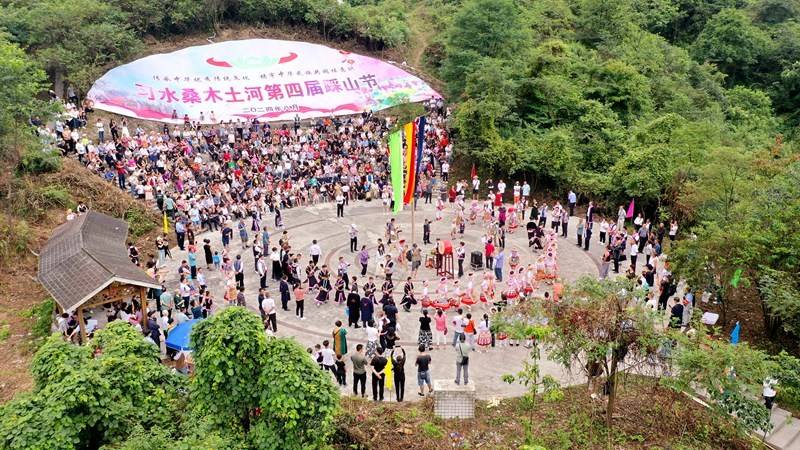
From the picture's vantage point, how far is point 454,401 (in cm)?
1558

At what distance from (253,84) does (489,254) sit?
18.4 metres

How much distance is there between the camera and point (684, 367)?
1467 centimetres

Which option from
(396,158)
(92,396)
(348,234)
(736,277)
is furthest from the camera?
(348,234)

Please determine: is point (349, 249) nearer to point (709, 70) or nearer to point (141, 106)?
point (141, 106)

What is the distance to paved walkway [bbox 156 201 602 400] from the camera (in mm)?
18078

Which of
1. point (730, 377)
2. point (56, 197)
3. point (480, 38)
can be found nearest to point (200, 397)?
point (730, 377)

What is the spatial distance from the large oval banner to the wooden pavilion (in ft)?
47.5

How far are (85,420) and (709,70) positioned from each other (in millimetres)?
43666

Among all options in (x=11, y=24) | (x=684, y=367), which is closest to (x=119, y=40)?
(x=11, y=24)

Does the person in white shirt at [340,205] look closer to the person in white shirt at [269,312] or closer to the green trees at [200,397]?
the person in white shirt at [269,312]

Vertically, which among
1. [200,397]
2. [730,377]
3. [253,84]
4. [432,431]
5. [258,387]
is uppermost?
[253,84]

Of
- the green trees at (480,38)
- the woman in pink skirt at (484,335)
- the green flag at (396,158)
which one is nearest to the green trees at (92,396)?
the woman in pink skirt at (484,335)

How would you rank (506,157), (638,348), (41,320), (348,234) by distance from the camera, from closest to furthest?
(638,348)
(41,320)
(348,234)
(506,157)

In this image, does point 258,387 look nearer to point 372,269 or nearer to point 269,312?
point 269,312
